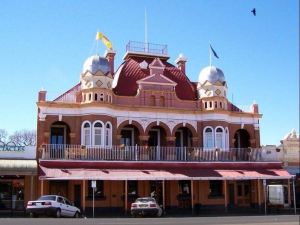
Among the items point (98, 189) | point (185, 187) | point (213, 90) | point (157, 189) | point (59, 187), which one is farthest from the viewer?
point (213, 90)

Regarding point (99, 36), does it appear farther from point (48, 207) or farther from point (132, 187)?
point (48, 207)

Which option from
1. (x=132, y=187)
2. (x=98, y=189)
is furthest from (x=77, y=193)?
(x=132, y=187)

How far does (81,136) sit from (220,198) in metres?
12.2

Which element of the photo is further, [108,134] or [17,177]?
[108,134]

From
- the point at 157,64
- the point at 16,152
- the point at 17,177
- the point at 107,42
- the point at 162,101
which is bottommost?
the point at 17,177

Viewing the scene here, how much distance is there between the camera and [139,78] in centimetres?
4266

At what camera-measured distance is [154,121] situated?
1606 inches

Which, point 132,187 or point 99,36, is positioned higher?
point 99,36

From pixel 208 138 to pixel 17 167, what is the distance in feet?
51.8

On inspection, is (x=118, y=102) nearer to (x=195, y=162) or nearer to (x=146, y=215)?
(x=195, y=162)

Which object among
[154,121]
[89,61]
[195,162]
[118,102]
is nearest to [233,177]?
[195,162]

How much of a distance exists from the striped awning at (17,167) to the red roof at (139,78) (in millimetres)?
9719

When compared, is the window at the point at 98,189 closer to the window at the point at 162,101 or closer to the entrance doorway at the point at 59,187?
the entrance doorway at the point at 59,187

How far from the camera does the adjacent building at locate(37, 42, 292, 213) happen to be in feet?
122
